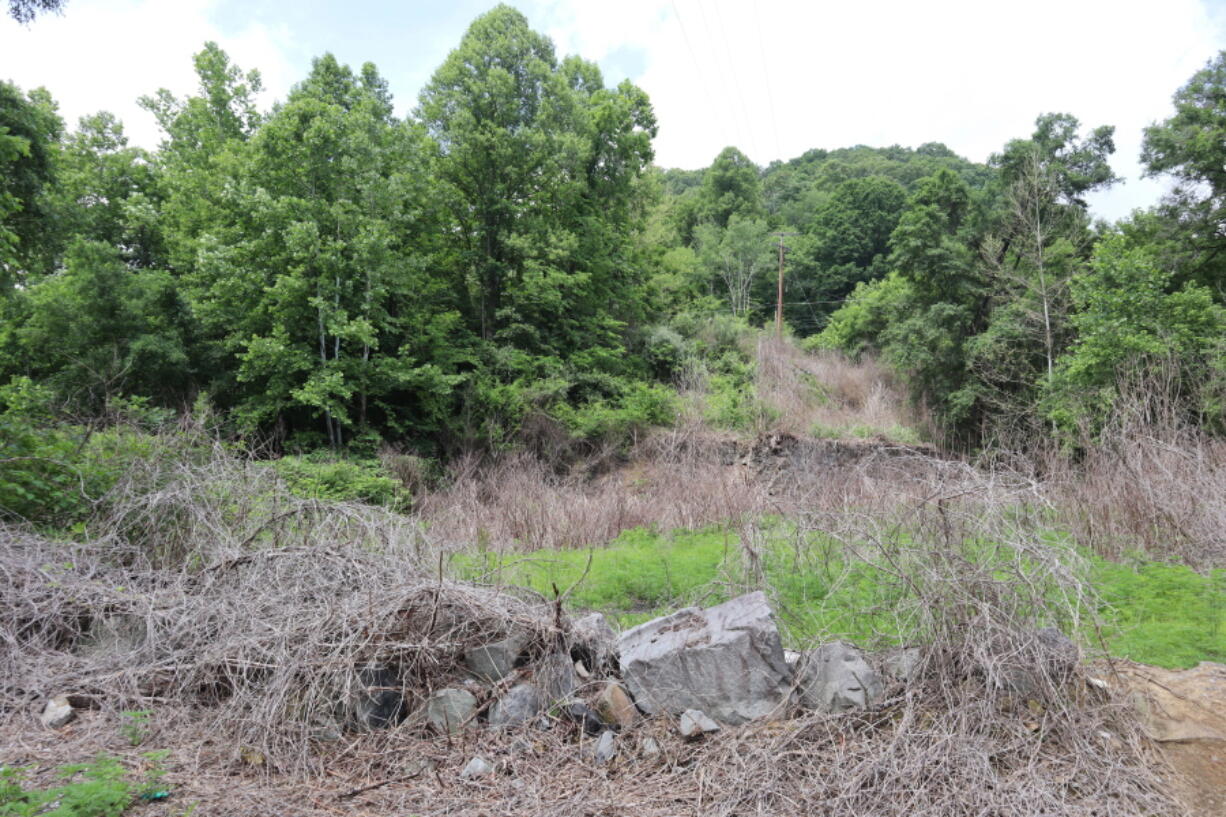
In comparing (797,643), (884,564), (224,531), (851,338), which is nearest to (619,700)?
(797,643)

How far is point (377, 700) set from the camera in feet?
13.1

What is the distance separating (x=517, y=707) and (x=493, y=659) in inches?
15.1

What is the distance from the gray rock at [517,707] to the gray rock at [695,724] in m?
0.94

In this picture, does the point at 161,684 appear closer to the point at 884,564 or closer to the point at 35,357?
the point at 884,564

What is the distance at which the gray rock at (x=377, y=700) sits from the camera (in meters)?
3.93

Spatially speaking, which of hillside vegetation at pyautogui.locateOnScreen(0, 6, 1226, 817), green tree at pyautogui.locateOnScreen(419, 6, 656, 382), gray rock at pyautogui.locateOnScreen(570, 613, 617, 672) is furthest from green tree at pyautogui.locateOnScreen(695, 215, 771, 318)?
gray rock at pyautogui.locateOnScreen(570, 613, 617, 672)

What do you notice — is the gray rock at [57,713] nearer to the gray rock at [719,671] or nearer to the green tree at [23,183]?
the gray rock at [719,671]

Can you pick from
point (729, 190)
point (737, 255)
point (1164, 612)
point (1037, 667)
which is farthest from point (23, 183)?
point (729, 190)

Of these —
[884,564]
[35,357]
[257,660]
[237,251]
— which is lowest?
[257,660]

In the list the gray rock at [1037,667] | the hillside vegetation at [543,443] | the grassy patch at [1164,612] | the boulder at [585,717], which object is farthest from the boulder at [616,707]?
the grassy patch at [1164,612]

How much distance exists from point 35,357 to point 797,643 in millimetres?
21509

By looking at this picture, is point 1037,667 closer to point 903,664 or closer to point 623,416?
point 903,664

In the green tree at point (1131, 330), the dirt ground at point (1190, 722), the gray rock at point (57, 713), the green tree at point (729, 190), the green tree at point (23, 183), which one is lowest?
the gray rock at point (57, 713)

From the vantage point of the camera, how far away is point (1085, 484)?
838 centimetres
